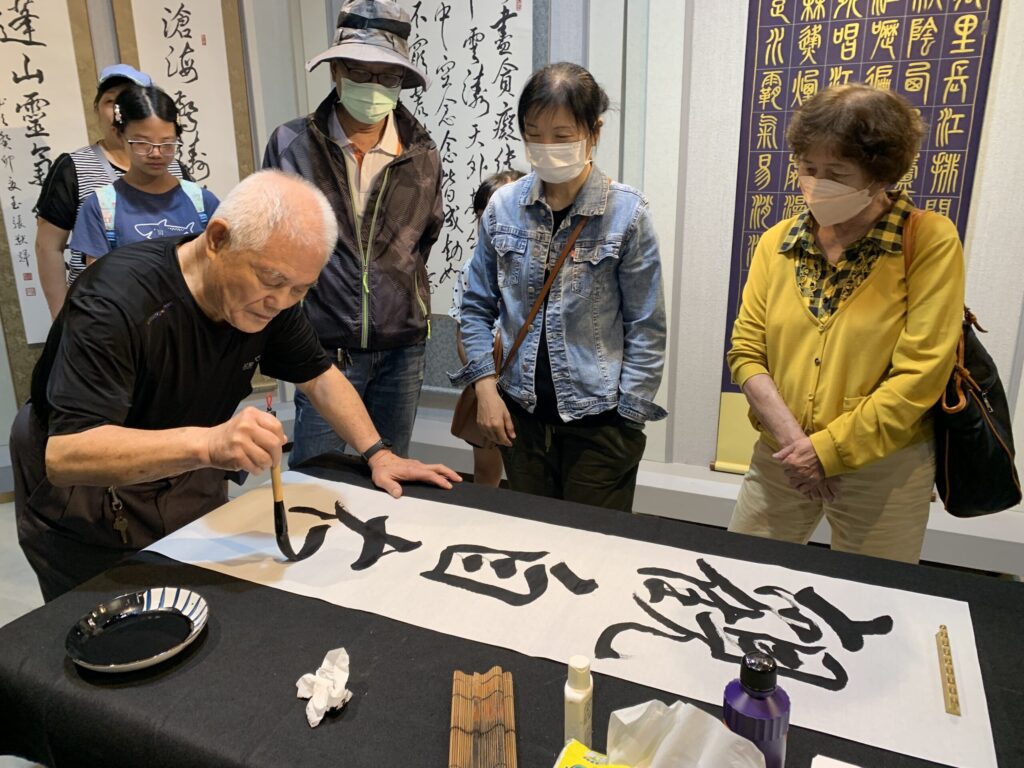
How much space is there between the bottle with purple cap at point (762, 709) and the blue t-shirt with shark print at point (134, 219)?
1968mm

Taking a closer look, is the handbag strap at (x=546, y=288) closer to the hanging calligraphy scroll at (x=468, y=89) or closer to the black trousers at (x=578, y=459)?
the black trousers at (x=578, y=459)

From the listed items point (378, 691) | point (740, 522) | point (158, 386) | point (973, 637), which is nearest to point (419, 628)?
point (378, 691)

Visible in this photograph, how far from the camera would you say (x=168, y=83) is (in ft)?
9.70

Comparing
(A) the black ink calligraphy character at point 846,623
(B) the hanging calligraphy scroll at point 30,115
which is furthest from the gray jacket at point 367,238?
(B) the hanging calligraphy scroll at point 30,115

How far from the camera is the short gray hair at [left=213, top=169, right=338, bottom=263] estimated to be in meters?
1.14

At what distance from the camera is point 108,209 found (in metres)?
2.12

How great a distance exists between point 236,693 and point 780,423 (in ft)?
3.50

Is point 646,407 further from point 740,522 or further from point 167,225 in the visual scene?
Answer: point 167,225

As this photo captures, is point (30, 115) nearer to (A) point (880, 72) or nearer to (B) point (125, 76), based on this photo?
(B) point (125, 76)

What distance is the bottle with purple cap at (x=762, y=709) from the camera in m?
0.68

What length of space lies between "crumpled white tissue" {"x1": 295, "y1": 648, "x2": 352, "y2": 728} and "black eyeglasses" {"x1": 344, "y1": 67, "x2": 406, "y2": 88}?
1.38m

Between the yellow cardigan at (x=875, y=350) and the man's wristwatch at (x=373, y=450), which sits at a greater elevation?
the yellow cardigan at (x=875, y=350)

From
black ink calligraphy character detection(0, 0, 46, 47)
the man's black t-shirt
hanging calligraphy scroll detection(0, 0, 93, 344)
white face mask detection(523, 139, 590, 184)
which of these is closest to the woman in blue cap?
hanging calligraphy scroll detection(0, 0, 93, 344)

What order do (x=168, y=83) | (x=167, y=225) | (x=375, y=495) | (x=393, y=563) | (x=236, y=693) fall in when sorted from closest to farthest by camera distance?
(x=236, y=693) < (x=393, y=563) < (x=375, y=495) < (x=167, y=225) < (x=168, y=83)
